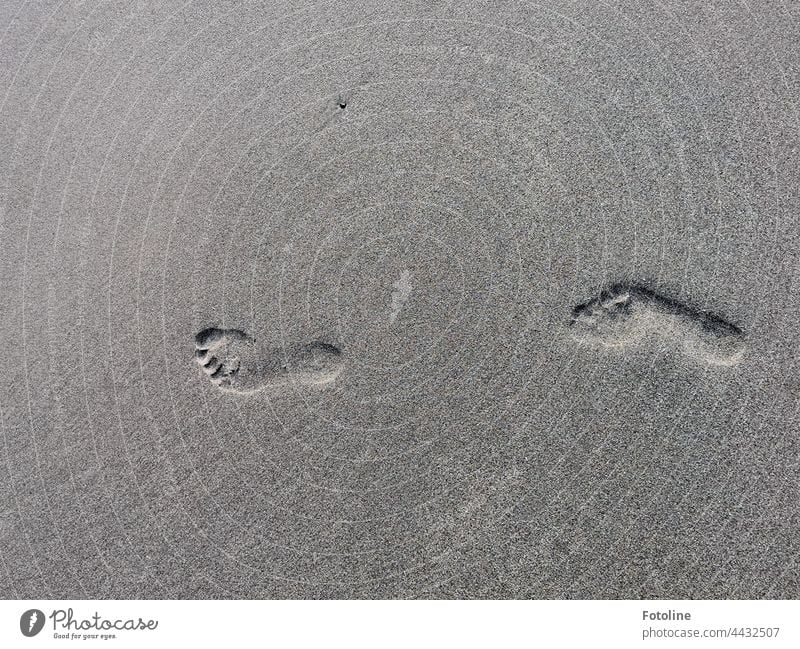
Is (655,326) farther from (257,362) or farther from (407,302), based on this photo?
(257,362)

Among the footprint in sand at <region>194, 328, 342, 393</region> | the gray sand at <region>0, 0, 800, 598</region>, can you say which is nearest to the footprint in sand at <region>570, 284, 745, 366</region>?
the gray sand at <region>0, 0, 800, 598</region>

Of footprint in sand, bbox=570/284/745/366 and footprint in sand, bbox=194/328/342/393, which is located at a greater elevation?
footprint in sand, bbox=570/284/745/366

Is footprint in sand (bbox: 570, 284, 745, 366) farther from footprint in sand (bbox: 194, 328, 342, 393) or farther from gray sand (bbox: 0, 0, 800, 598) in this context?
footprint in sand (bbox: 194, 328, 342, 393)

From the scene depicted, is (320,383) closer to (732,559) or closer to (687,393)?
(687,393)

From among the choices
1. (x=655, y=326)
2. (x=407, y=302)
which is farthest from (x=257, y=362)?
(x=655, y=326)

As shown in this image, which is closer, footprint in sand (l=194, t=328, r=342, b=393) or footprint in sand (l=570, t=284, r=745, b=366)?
footprint in sand (l=570, t=284, r=745, b=366)
